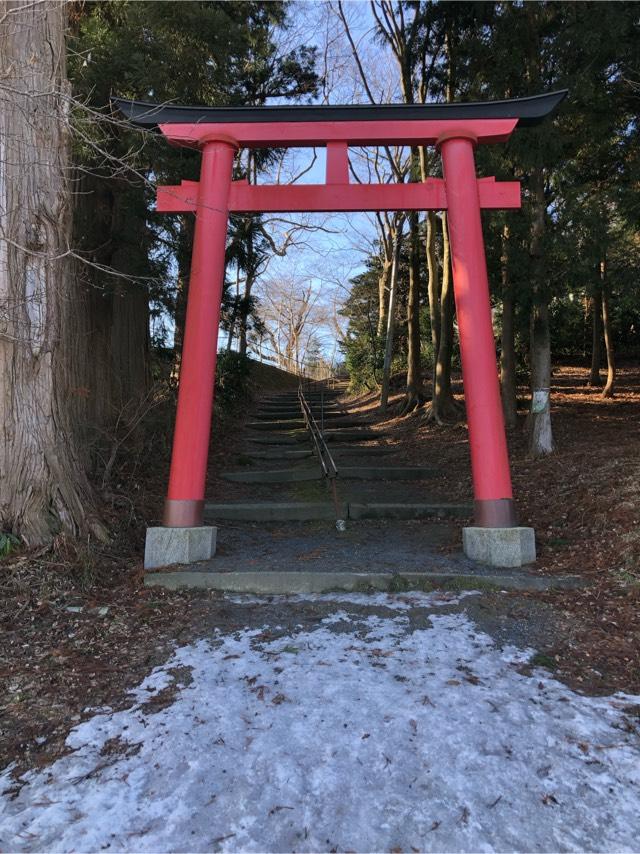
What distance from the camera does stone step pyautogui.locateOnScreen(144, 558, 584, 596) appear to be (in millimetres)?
4184

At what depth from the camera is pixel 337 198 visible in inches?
213

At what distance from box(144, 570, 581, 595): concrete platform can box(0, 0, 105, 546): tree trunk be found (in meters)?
1.21

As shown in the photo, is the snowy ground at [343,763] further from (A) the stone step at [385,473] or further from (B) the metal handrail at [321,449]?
(A) the stone step at [385,473]

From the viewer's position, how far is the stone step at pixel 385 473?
28.6 feet

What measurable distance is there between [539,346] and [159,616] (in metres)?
6.47

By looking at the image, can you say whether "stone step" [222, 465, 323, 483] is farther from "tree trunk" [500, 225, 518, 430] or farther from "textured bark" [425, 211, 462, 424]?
"textured bark" [425, 211, 462, 424]

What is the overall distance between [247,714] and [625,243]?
1134cm

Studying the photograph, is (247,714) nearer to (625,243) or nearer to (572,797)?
(572,797)

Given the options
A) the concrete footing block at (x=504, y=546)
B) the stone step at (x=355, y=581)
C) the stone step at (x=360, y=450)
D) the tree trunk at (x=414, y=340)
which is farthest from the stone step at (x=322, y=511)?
the tree trunk at (x=414, y=340)

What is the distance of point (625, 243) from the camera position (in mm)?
10672

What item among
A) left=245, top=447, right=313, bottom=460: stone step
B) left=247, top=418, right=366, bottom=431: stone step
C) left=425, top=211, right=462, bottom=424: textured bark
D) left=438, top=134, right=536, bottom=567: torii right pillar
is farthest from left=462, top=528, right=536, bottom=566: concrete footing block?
left=247, top=418, right=366, bottom=431: stone step

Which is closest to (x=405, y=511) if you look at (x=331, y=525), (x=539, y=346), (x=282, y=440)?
(x=331, y=525)

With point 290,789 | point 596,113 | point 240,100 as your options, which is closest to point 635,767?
point 290,789

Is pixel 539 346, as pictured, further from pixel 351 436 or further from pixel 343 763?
pixel 343 763
